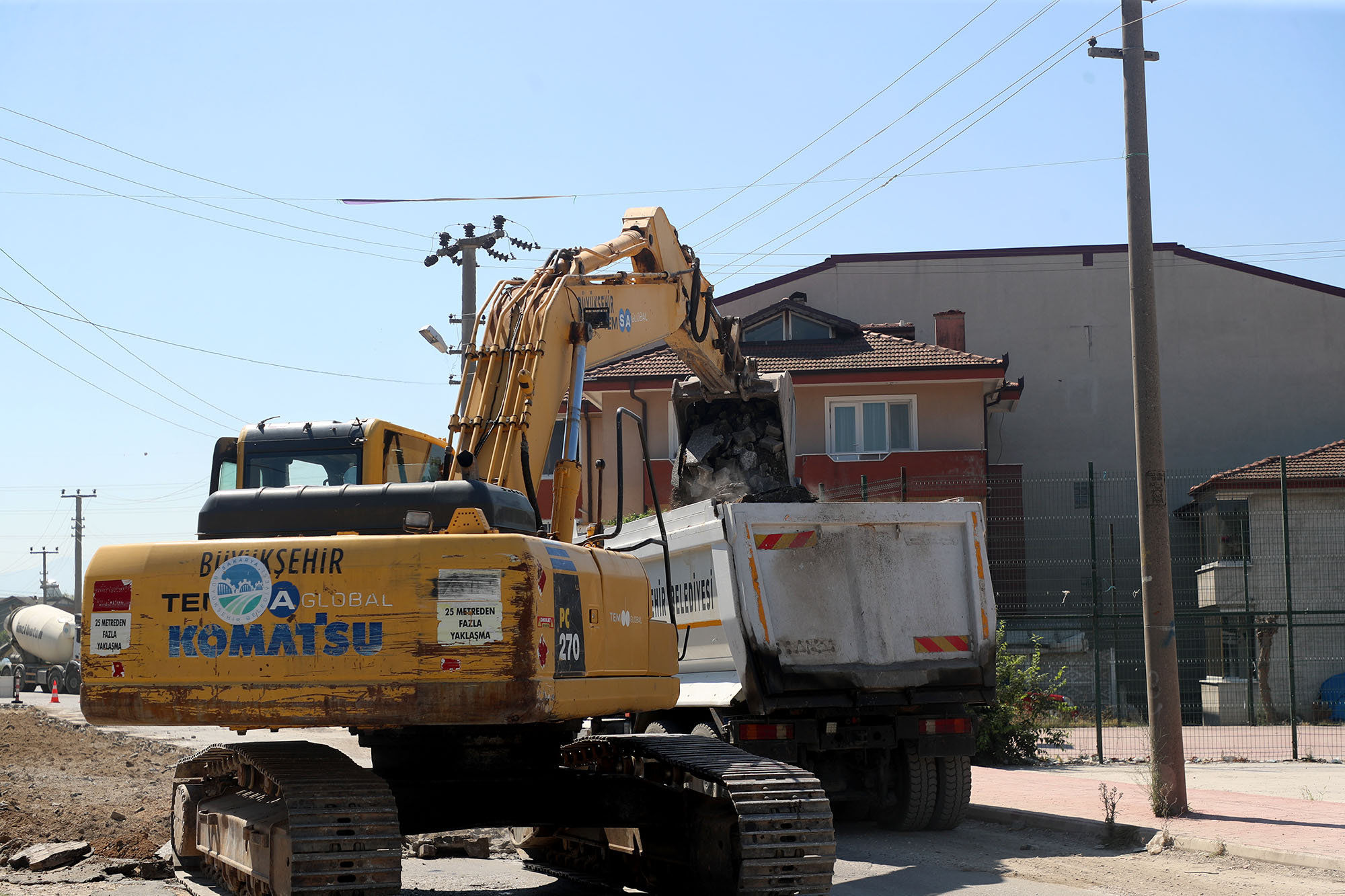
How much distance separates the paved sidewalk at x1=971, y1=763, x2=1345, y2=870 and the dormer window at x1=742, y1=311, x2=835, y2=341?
720 inches

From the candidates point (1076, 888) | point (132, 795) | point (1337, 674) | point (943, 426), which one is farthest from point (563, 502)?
point (943, 426)

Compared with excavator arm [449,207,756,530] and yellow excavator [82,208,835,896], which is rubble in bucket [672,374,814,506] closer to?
excavator arm [449,207,756,530]

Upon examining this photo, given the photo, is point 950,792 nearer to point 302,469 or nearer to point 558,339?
point 558,339

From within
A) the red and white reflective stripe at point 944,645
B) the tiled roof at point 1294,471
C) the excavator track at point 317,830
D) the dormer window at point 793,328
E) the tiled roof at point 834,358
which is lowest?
the excavator track at point 317,830

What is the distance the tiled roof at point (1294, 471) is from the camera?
25.9 meters

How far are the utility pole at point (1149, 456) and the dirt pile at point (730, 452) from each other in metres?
3.63

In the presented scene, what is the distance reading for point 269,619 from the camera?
20.8 ft

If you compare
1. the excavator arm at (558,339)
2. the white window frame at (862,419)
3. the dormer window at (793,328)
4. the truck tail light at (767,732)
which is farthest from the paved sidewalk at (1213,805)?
the dormer window at (793,328)

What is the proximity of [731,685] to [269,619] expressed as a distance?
4772 mm

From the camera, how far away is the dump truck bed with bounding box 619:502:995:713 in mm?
10180

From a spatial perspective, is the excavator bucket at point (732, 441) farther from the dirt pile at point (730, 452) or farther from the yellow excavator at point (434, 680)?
the yellow excavator at point (434, 680)

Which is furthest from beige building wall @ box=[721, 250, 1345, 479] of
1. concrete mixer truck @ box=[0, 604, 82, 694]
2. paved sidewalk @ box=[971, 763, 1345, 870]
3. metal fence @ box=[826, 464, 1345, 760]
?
concrete mixer truck @ box=[0, 604, 82, 694]

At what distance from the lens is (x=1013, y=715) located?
52.6ft

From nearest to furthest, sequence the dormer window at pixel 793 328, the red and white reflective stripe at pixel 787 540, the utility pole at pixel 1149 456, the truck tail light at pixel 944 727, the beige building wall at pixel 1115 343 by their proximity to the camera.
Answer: the red and white reflective stripe at pixel 787 540
the truck tail light at pixel 944 727
the utility pole at pixel 1149 456
the dormer window at pixel 793 328
the beige building wall at pixel 1115 343
